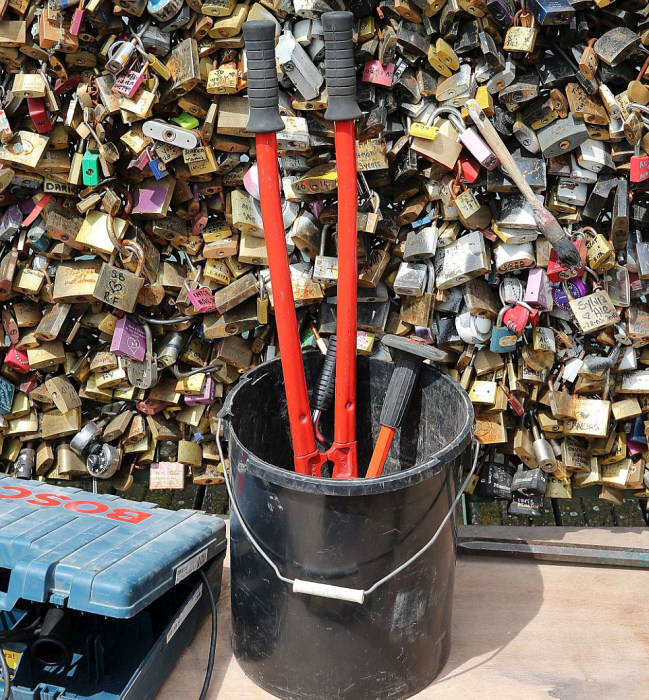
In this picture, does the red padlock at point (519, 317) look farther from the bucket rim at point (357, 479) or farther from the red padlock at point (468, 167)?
the bucket rim at point (357, 479)

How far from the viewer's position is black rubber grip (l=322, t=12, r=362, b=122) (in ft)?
4.79

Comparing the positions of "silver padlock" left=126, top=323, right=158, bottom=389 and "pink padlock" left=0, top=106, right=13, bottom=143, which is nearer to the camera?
"pink padlock" left=0, top=106, right=13, bottom=143

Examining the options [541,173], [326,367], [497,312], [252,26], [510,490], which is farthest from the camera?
[510,490]

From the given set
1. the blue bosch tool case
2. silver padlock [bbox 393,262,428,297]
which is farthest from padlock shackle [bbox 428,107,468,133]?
the blue bosch tool case

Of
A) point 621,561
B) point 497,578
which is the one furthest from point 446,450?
point 621,561

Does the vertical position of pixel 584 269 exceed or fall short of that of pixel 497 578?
it exceeds it

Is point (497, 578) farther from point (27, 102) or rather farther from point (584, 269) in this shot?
point (27, 102)

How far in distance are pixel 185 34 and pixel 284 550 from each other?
3.93ft

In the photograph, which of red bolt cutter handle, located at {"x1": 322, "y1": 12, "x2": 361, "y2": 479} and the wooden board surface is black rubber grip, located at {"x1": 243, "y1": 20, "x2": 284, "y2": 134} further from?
the wooden board surface

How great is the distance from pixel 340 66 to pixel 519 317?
80 centimetres

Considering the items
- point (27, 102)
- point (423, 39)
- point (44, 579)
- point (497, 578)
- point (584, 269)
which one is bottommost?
point (497, 578)

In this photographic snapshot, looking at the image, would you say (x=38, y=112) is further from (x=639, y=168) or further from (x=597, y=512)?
(x=597, y=512)

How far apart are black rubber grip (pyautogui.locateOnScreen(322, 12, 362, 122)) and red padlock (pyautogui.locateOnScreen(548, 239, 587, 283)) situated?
2.38ft

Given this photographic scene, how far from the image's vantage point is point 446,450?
1430 millimetres
